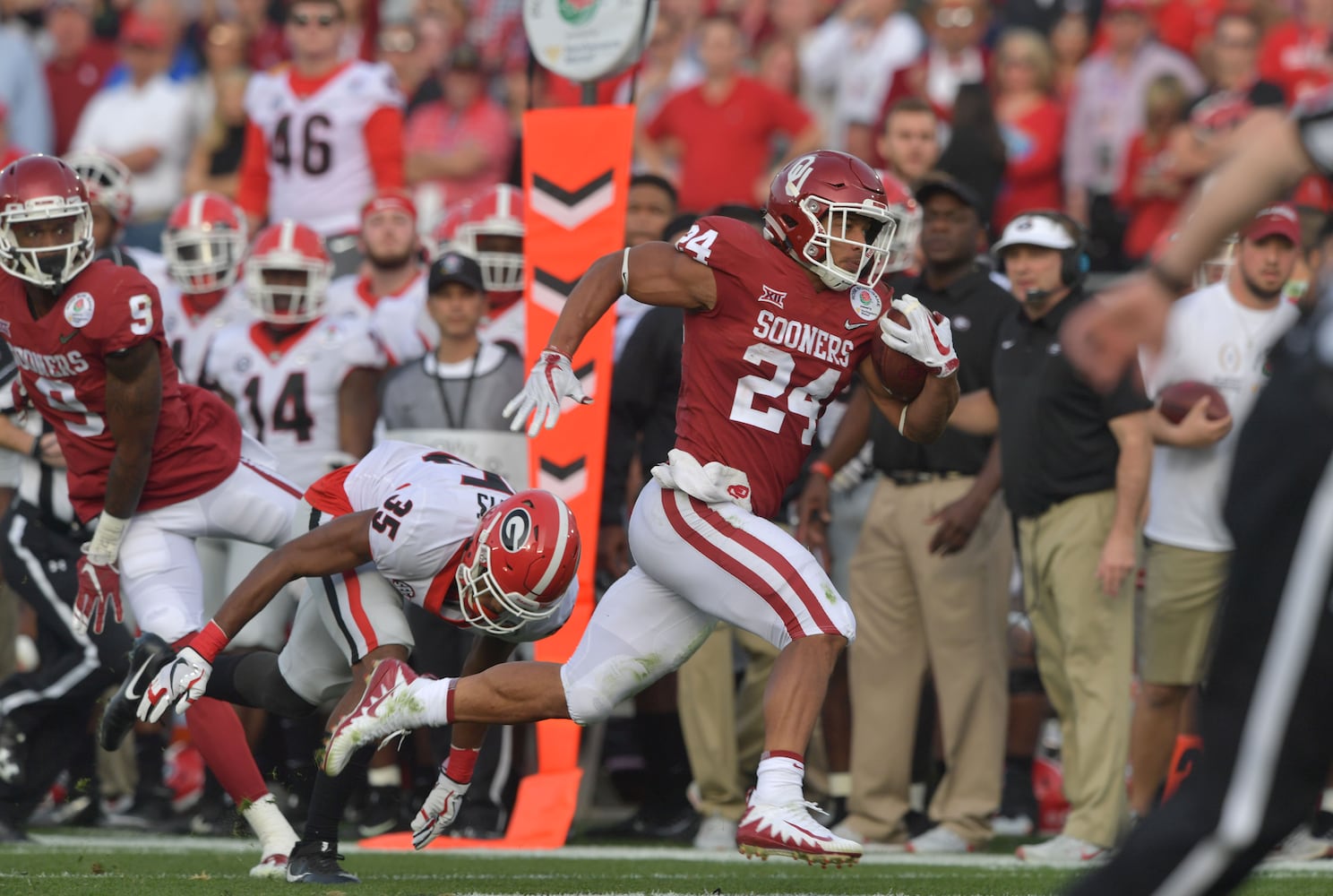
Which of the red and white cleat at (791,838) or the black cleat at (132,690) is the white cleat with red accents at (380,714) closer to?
the black cleat at (132,690)

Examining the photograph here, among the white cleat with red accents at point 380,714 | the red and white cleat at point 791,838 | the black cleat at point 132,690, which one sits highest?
the red and white cleat at point 791,838

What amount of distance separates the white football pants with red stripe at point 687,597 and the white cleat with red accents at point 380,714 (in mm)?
422

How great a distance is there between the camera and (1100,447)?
21.1ft

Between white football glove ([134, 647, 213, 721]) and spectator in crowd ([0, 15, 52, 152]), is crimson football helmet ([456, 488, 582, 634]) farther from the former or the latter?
spectator in crowd ([0, 15, 52, 152])

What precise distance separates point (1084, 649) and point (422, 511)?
2.58 m

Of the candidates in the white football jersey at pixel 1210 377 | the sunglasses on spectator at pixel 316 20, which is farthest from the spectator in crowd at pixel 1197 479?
the sunglasses on spectator at pixel 316 20

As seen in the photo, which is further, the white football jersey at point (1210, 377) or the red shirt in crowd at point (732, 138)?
the red shirt in crowd at point (732, 138)

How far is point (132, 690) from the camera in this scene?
16.9ft

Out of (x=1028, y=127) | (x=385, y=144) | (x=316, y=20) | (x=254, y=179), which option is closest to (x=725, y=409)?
(x=385, y=144)

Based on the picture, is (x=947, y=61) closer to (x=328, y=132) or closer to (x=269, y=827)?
(x=328, y=132)

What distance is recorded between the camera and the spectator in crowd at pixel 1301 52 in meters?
9.40

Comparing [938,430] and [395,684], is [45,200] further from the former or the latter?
[938,430]

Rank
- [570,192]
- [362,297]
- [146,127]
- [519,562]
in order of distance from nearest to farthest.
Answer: [519,562] < [570,192] < [362,297] < [146,127]

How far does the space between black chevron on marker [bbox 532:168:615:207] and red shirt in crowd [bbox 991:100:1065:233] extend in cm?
364
